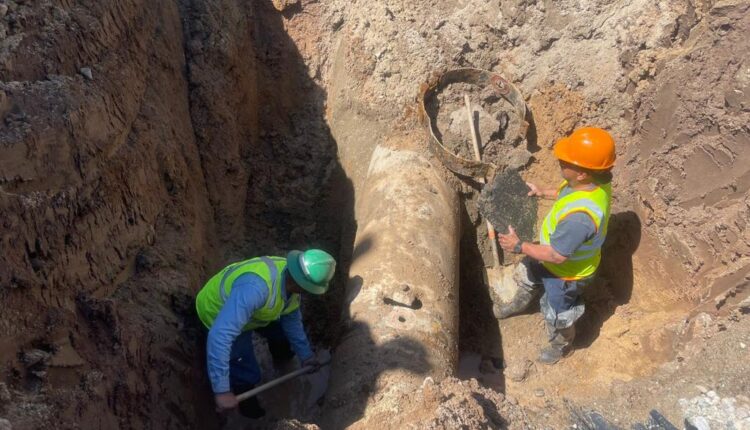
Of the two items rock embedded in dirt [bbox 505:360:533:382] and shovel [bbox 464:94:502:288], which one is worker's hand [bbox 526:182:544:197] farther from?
rock embedded in dirt [bbox 505:360:533:382]

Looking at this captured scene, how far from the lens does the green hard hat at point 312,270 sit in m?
2.96

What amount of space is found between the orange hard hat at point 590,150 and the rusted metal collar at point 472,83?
1.17 meters

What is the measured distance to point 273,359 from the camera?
14.1ft

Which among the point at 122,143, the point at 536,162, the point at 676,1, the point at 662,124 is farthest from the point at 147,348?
the point at 676,1

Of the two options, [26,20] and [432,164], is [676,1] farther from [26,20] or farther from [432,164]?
[26,20]

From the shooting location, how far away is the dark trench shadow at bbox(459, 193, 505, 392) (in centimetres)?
462

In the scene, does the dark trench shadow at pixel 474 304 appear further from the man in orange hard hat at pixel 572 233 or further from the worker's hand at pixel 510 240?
the worker's hand at pixel 510 240

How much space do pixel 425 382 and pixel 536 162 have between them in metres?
2.96

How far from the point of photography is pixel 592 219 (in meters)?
3.39

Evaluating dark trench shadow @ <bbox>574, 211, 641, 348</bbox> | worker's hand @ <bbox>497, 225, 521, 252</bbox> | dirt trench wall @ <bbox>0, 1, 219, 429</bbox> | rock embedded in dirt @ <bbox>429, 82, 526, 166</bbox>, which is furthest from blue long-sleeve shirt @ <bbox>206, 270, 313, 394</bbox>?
dark trench shadow @ <bbox>574, 211, 641, 348</bbox>

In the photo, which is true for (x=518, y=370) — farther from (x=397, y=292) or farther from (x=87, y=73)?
(x=87, y=73)

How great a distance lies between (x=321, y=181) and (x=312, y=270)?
227 cm

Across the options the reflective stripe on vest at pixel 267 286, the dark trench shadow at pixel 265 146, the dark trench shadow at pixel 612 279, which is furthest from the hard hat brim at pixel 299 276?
the dark trench shadow at pixel 612 279

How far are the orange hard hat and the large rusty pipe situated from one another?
1.19m
